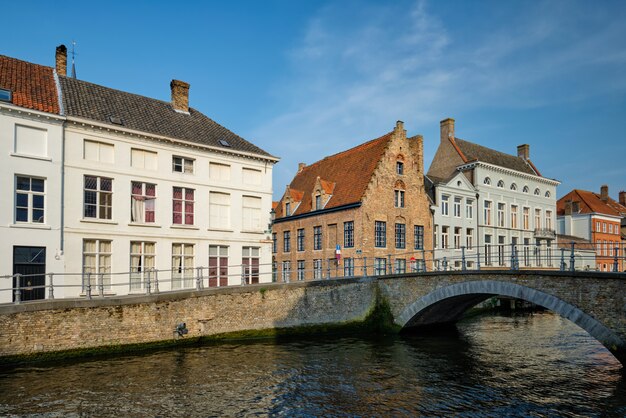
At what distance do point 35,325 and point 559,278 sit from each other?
17722mm

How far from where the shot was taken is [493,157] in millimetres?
42844

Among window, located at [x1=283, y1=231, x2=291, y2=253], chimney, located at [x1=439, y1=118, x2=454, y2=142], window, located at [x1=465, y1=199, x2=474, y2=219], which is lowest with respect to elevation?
window, located at [x1=283, y1=231, x2=291, y2=253]

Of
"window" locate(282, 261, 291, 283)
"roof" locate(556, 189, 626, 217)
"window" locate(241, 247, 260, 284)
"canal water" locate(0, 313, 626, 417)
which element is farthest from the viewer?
"roof" locate(556, 189, 626, 217)

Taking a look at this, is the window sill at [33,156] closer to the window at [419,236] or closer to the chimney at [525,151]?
the window at [419,236]

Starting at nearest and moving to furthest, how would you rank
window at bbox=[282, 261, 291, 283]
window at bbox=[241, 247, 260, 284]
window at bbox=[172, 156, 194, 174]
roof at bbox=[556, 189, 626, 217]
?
window at bbox=[172, 156, 194, 174]
window at bbox=[241, 247, 260, 284]
window at bbox=[282, 261, 291, 283]
roof at bbox=[556, 189, 626, 217]

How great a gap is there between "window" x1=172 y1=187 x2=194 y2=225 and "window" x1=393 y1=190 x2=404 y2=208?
45.8 ft

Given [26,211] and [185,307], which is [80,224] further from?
[185,307]

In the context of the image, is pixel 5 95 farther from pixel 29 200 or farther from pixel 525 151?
pixel 525 151

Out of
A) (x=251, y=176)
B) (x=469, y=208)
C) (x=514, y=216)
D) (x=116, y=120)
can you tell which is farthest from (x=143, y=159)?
(x=514, y=216)

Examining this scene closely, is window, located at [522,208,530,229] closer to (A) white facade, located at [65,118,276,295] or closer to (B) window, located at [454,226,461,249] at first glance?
(B) window, located at [454,226,461,249]

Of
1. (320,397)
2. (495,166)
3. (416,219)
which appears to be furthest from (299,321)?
(495,166)

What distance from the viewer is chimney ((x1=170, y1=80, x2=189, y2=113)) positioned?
27.0 meters

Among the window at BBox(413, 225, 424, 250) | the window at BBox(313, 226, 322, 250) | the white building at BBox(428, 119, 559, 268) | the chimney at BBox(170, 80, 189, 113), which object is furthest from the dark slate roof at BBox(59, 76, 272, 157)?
the white building at BBox(428, 119, 559, 268)

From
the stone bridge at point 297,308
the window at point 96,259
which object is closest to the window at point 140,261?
the window at point 96,259
